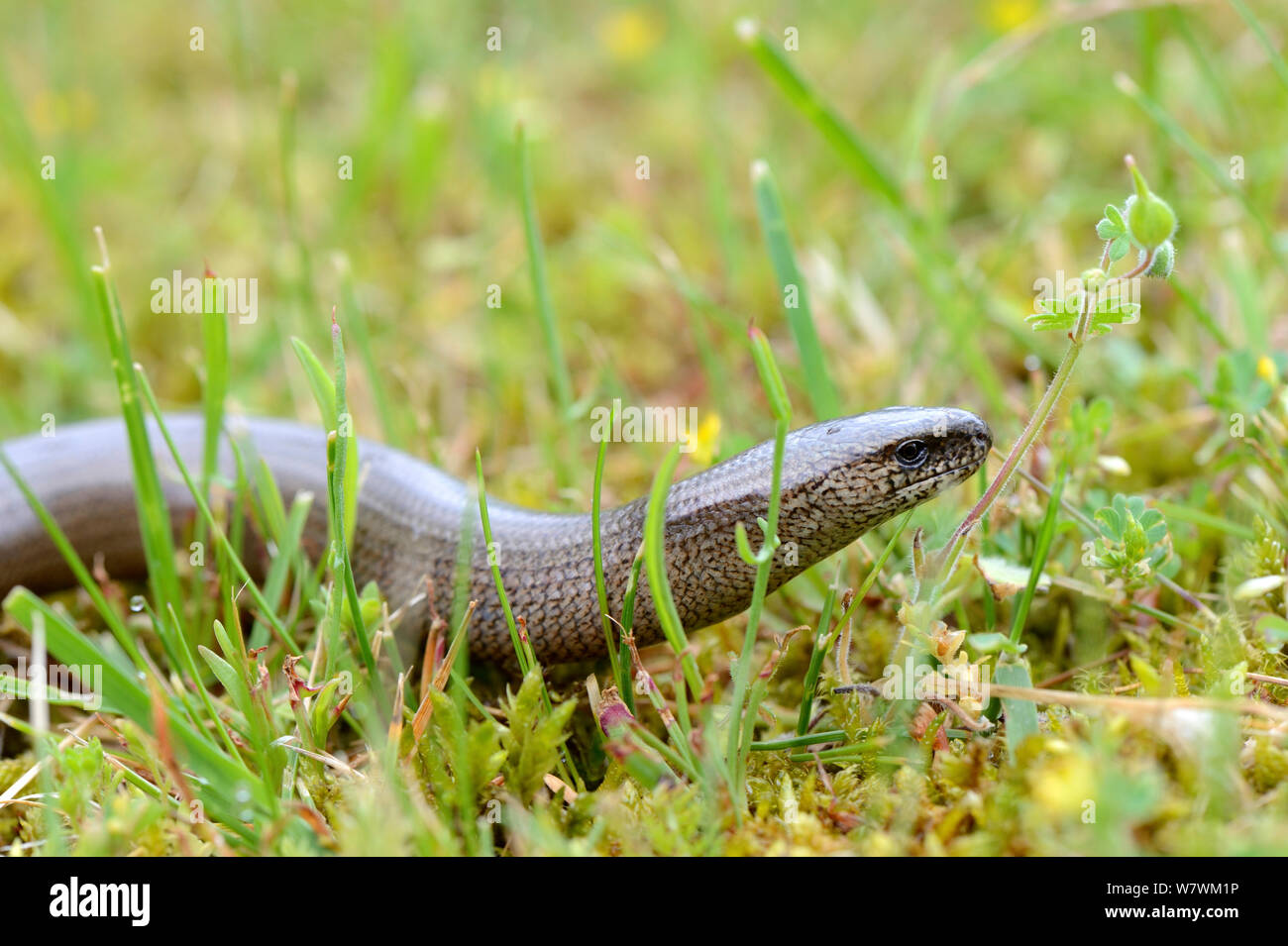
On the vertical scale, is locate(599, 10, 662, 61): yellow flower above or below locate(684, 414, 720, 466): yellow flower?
above

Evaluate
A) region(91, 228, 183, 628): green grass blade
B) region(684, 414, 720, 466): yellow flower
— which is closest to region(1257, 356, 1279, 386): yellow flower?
region(684, 414, 720, 466): yellow flower

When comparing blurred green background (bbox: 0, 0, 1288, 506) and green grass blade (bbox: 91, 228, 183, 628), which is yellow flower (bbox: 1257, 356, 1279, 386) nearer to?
blurred green background (bbox: 0, 0, 1288, 506)

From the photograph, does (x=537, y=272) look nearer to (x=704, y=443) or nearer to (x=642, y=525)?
(x=704, y=443)

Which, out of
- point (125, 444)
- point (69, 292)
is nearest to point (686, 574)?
point (125, 444)

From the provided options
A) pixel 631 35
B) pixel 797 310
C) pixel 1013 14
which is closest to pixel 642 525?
pixel 797 310

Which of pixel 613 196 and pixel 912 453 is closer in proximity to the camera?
pixel 912 453
